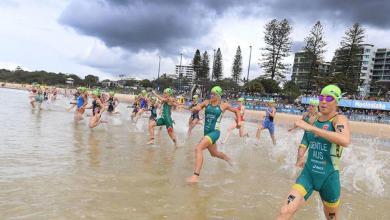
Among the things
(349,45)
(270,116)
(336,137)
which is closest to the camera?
(336,137)

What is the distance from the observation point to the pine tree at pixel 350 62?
188ft

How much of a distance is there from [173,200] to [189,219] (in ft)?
2.73

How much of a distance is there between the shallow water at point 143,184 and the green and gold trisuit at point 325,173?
1418mm

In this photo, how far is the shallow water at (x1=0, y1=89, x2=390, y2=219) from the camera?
5430 mm

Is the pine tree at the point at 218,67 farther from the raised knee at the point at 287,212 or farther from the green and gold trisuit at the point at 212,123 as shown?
the raised knee at the point at 287,212

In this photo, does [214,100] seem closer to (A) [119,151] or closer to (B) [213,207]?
(B) [213,207]

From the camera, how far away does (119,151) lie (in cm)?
1020

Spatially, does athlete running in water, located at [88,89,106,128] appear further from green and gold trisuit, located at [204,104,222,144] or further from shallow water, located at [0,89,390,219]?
green and gold trisuit, located at [204,104,222,144]

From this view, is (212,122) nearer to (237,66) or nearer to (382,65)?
(237,66)

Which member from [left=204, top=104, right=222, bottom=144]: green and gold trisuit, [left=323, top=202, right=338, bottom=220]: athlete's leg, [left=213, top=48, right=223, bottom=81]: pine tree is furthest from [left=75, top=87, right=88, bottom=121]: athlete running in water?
[left=213, top=48, right=223, bottom=81]: pine tree

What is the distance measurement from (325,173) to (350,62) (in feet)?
191

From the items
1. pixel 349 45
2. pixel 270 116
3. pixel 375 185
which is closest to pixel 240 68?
pixel 349 45

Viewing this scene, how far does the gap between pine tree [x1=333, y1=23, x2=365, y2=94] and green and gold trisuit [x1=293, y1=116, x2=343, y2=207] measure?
2202 inches

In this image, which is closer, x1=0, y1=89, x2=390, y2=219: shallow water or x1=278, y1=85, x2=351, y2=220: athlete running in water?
x1=278, y1=85, x2=351, y2=220: athlete running in water
